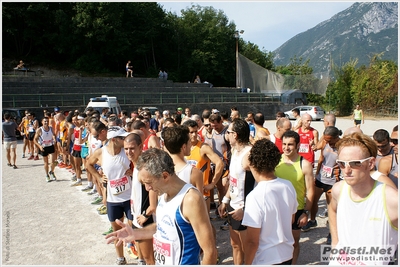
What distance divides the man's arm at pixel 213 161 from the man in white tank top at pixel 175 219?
2.00m

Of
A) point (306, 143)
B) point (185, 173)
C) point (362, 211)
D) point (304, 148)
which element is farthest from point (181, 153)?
point (306, 143)

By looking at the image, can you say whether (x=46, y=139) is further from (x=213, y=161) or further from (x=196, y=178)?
(x=196, y=178)

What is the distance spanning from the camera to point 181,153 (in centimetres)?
345

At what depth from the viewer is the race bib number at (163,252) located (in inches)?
95.3

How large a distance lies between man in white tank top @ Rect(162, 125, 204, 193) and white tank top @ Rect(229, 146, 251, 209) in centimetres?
53

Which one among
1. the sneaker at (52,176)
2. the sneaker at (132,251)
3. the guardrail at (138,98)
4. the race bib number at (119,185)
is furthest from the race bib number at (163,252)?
the guardrail at (138,98)

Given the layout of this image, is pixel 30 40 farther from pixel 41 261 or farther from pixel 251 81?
pixel 41 261

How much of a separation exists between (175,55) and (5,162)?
3809 centimetres

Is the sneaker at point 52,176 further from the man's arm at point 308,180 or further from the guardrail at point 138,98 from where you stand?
the guardrail at point 138,98

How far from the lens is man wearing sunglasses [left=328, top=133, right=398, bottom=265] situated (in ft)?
7.00

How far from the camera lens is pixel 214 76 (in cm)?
4847

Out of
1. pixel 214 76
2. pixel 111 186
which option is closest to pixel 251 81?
pixel 214 76

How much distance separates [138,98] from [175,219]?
25.6 m

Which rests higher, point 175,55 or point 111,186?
point 175,55
